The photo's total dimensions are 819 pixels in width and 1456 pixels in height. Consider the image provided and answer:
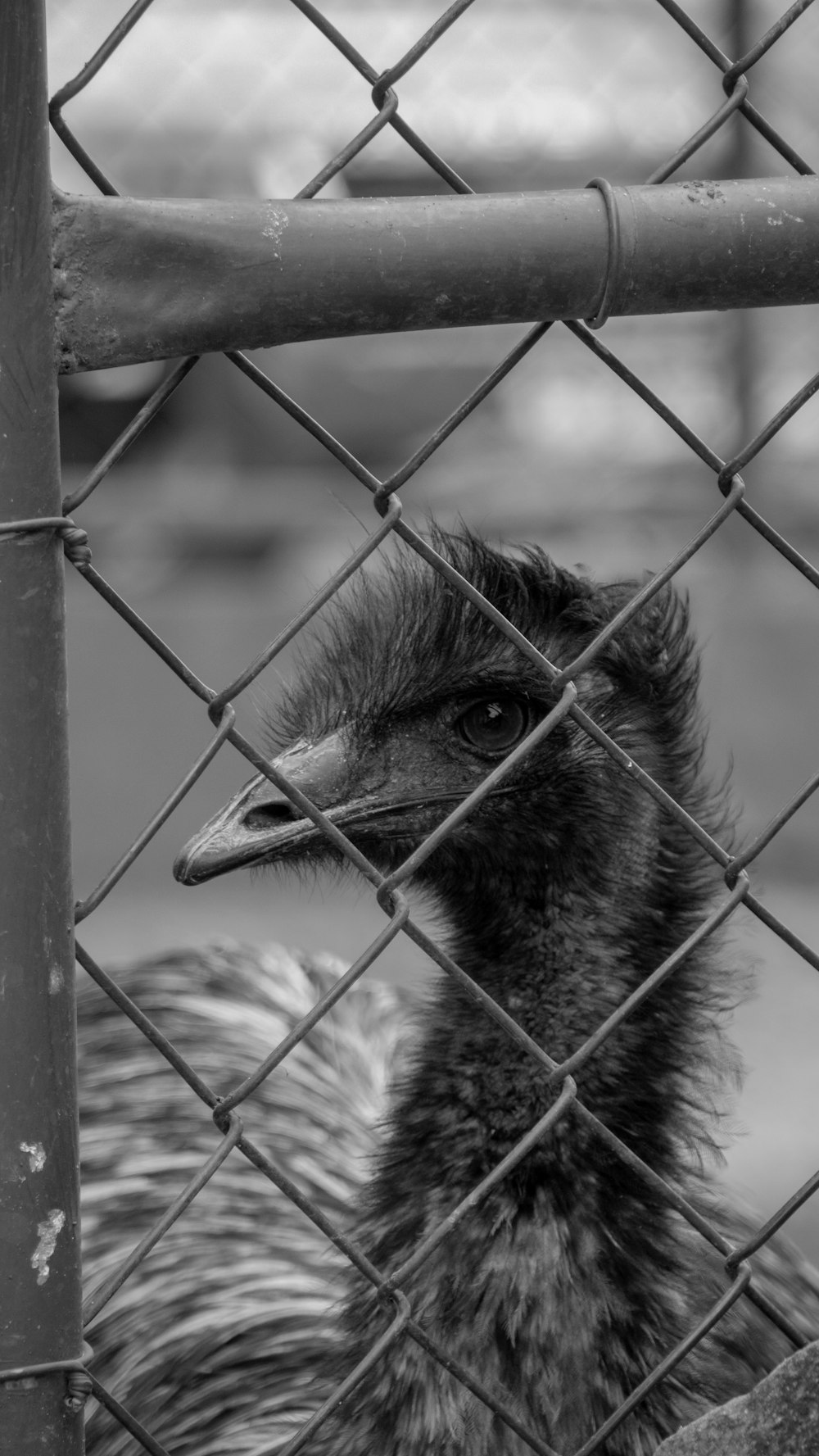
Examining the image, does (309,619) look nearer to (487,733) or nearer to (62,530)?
(62,530)

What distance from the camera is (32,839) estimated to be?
1.13m

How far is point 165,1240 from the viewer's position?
2.62m

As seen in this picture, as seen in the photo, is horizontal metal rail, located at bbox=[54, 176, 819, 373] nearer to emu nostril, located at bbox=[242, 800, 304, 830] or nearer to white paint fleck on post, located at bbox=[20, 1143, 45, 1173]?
white paint fleck on post, located at bbox=[20, 1143, 45, 1173]

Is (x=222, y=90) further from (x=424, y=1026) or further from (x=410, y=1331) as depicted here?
(x=410, y=1331)

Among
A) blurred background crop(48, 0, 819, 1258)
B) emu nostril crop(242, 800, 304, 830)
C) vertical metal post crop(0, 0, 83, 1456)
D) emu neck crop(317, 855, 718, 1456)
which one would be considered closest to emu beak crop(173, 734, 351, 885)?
emu nostril crop(242, 800, 304, 830)

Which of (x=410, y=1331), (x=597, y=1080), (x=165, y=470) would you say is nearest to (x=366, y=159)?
(x=165, y=470)

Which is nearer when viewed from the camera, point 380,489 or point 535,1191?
point 380,489

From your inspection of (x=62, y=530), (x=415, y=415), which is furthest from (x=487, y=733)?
(x=415, y=415)

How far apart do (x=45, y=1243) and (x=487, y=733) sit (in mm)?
972

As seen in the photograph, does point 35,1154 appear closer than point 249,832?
Yes

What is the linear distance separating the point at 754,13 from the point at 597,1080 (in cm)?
462

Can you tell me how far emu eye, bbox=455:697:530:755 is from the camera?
2.03 m

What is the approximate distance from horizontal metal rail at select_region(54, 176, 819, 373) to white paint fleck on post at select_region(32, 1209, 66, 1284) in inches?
20.6

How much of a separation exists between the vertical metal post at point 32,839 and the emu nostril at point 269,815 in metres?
0.62
